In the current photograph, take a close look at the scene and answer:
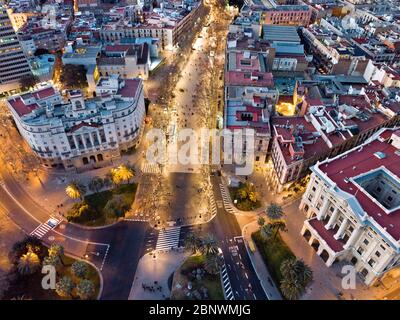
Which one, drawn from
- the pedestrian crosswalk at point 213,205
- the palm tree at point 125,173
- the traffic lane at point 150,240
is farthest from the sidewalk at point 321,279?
the palm tree at point 125,173

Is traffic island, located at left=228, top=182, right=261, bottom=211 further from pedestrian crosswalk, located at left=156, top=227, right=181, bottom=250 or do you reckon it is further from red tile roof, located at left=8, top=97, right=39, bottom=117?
red tile roof, located at left=8, top=97, right=39, bottom=117

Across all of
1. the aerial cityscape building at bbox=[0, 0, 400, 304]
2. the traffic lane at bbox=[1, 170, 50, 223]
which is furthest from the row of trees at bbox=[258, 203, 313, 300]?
the traffic lane at bbox=[1, 170, 50, 223]

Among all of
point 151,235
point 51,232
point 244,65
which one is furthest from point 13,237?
point 244,65

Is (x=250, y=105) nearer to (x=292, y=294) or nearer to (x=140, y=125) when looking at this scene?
(x=140, y=125)

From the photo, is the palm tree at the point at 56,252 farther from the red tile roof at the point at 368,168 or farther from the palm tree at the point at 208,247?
the red tile roof at the point at 368,168

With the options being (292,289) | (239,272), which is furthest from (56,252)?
(292,289)

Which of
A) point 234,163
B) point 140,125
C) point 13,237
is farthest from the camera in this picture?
point 140,125
